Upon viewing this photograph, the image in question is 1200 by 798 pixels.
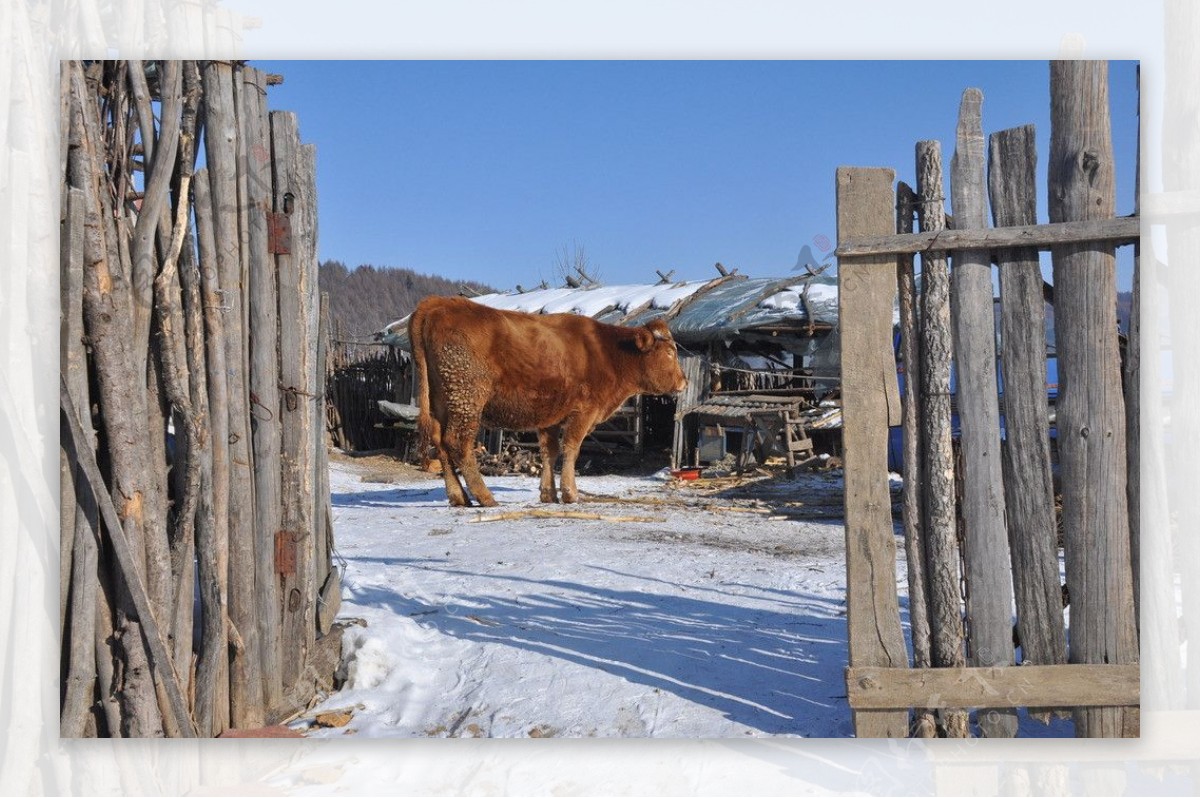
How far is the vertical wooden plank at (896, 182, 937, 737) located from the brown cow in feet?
22.2

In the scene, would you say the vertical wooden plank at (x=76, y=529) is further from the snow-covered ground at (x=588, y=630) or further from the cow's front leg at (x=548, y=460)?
the cow's front leg at (x=548, y=460)

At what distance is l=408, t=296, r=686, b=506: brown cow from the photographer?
977cm

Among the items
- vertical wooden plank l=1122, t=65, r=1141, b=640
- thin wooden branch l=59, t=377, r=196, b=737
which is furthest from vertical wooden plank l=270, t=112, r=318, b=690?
vertical wooden plank l=1122, t=65, r=1141, b=640

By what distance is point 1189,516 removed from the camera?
337 cm

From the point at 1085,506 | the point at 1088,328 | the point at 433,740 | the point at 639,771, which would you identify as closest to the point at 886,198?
the point at 1088,328

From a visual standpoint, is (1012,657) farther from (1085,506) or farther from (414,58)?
(414,58)

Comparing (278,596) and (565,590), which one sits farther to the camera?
(565,590)

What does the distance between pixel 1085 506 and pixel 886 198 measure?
3.76 ft

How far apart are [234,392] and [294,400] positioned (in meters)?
0.33

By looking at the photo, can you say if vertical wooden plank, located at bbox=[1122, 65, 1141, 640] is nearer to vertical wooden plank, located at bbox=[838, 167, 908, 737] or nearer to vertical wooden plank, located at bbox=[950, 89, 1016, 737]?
vertical wooden plank, located at bbox=[950, 89, 1016, 737]

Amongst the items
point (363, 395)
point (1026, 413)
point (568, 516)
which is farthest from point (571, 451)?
point (363, 395)

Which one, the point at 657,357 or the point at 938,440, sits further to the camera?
the point at 657,357

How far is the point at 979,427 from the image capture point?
3.09m

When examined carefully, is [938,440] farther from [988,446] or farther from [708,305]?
[708,305]
